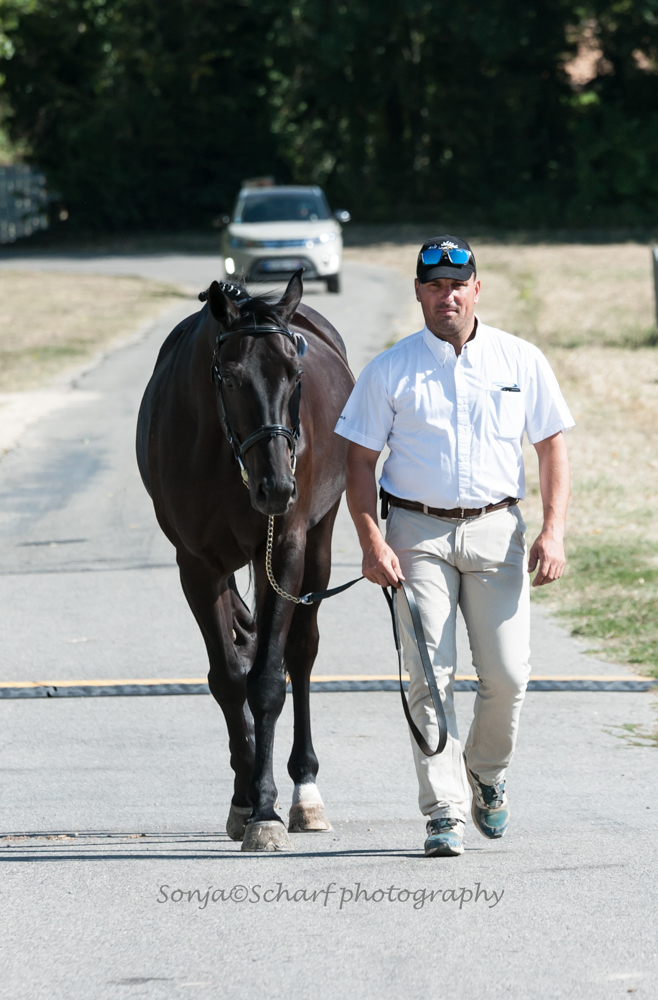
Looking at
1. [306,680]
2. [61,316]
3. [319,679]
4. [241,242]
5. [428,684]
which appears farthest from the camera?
[241,242]

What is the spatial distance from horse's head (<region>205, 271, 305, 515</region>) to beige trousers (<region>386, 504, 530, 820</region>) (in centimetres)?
49

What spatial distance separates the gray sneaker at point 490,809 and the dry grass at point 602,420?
264cm

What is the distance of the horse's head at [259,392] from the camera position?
4.49 meters

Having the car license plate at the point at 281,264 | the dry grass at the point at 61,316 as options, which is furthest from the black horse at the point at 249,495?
the car license plate at the point at 281,264

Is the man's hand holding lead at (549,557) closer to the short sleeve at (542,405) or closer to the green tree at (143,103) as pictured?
the short sleeve at (542,405)

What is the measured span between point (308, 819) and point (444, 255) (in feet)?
7.03

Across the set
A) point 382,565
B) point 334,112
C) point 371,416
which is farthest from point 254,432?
point 334,112

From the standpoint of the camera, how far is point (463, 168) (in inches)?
1813

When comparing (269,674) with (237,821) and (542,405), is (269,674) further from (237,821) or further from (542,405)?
(542,405)

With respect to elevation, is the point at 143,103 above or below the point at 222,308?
below

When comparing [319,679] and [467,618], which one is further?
[319,679]

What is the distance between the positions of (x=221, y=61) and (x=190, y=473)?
4422 cm

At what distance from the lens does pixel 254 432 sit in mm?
4555

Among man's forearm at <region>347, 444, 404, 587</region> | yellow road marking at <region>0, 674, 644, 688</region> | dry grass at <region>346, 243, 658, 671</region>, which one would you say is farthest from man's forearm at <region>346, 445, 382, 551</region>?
dry grass at <region>346, 243, 658, 671</region>
